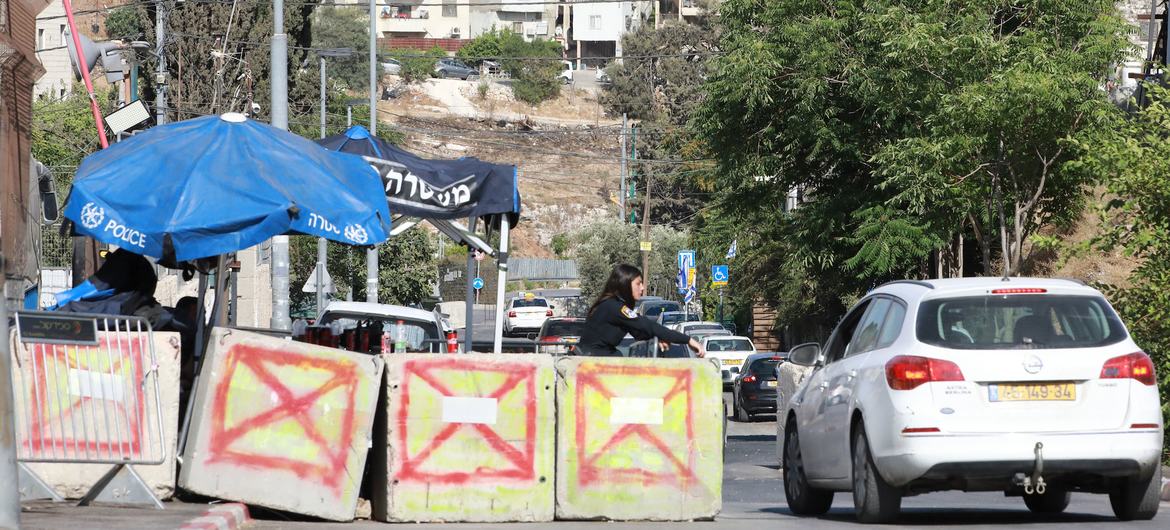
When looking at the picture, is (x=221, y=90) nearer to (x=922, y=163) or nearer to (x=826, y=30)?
(x=826, y=30)

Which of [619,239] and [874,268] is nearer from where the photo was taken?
[874,268]

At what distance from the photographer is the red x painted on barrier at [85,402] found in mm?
9727

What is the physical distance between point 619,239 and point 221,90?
39568mm

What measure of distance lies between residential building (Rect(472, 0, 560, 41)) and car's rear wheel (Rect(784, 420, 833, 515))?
145897 mm

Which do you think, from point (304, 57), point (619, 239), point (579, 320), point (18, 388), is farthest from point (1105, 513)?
point (619, 239)

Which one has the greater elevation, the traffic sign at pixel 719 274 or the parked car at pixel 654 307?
the traffic sign at pixel 719 274

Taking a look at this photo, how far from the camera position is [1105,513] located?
1198cm

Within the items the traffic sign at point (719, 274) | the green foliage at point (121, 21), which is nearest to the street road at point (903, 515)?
the traffic sign at point (719, 274)

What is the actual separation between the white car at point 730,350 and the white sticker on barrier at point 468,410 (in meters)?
30.9

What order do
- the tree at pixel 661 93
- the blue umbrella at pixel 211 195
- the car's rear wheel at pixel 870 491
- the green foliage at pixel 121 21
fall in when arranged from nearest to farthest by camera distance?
the car's rear wheel at pixel 870 491
the blue umbrella at pixel 211 195
the green foliage at pixel 121 21
the tree at pixel 661 93

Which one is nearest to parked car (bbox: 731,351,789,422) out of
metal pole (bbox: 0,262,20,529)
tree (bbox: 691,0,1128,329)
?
tree (bbox: 691,0,1128,329)

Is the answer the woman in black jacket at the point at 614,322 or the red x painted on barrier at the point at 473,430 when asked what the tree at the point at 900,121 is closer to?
the woman in black jacket at the point at 614,322

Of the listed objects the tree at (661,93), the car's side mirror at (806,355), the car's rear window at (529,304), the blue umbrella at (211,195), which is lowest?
the car's rear window at (529,304)

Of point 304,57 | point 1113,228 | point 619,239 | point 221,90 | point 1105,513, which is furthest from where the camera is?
point 619,239
